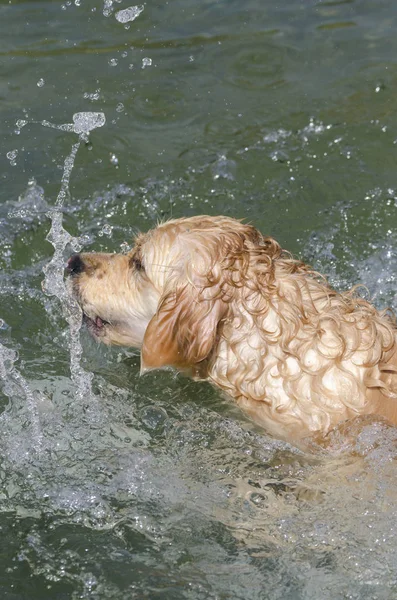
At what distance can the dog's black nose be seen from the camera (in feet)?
19.4

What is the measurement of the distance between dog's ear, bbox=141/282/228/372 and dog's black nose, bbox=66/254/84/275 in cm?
100

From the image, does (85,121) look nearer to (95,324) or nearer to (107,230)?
(107,230)

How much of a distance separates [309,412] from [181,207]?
10.4ft

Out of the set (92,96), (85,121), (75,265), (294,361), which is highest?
(92,96)

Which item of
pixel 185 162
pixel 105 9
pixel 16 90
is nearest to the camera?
pixel 185 162

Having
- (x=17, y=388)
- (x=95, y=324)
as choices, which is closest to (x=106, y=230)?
(x=95, y=324)

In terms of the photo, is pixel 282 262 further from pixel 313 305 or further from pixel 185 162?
pixel 185 162

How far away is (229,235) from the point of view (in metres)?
5.23

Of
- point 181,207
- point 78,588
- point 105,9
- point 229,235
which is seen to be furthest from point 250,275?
point 105,9

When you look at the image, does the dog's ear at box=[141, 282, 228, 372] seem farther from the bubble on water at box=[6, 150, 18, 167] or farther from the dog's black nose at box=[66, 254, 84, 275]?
the bubble on water at box=[6, 150, 18, 167]

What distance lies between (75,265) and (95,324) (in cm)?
41

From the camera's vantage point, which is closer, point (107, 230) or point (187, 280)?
point (187, 280)

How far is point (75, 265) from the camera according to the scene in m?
5.96

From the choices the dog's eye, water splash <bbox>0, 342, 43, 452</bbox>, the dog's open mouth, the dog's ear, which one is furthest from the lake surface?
the dog's ear
